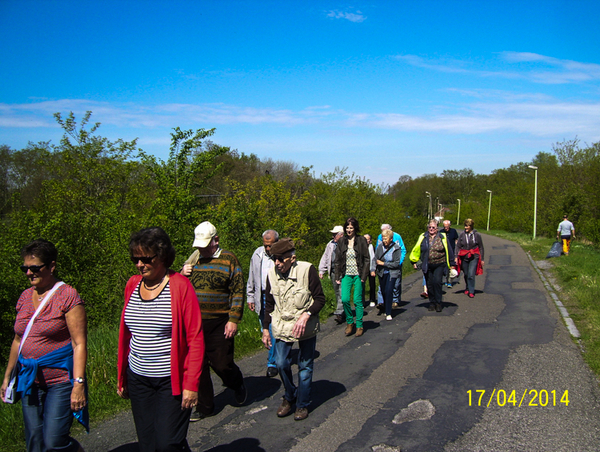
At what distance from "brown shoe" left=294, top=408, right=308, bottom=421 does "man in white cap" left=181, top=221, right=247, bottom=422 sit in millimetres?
790

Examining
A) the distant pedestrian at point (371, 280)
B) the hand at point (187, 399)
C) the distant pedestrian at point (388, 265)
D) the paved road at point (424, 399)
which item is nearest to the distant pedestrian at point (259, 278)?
the paved road at point (424, 399)

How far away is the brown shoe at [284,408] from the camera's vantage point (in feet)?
15.0

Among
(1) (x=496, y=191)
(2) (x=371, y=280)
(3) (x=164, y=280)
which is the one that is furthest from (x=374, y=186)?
(1) (x=496, y=191)

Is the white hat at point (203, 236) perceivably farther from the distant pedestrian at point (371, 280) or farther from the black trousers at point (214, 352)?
the distant pedestrian at point (371, 280)

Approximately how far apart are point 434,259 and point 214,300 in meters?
6.14

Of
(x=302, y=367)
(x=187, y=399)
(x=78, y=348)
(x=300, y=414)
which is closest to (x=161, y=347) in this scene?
(x=187, y=399)

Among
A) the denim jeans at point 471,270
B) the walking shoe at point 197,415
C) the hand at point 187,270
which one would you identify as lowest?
the walking shoe at point 197,415

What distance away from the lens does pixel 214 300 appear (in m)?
4.50

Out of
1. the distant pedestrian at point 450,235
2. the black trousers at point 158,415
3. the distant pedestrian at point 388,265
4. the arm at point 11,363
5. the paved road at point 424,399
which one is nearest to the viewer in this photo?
the black trousers at point 158,415

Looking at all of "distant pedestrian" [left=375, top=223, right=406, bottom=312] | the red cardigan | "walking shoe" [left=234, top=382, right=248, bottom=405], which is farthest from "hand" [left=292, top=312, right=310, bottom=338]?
"distant pedestrian" [left=375, top=223, right=406, bottom=312]

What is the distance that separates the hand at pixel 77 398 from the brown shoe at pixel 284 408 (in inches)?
82.3
